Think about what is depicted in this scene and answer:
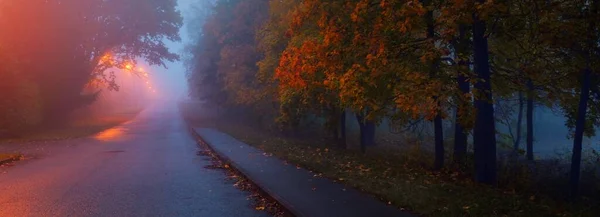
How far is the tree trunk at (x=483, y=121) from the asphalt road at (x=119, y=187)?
5.40 metres

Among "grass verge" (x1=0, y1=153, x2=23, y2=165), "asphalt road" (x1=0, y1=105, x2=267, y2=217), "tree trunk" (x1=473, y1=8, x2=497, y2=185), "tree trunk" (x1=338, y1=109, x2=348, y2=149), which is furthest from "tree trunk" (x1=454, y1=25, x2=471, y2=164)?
"grass verge" (x1=0, y1=153, x2=23, y2=165)

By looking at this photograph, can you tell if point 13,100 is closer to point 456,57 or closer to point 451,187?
point 456,57

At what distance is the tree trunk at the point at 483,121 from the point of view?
9633 millimetres

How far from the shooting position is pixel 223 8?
115 feet

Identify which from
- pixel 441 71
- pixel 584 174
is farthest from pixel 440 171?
pixel 584 174

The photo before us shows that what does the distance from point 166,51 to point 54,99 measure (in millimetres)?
11338

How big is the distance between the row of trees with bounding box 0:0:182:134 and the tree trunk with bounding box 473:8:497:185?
22814mm

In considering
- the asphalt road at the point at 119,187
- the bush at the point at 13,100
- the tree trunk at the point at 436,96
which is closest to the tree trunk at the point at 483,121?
the tree trunk at the point at 436,96

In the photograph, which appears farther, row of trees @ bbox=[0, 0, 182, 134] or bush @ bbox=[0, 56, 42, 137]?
row of trees @ bbox=[0, 0, 182, 134]

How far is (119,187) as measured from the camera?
9719 mm

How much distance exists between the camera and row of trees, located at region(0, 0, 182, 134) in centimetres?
2391

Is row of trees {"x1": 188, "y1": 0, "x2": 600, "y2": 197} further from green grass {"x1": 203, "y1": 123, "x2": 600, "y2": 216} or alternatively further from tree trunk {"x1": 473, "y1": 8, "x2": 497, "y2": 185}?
green grass {"x1": 203, "y1": 123, "x2": 600, "y2": 216}

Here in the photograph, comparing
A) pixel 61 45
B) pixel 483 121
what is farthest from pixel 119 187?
pixel 61 45

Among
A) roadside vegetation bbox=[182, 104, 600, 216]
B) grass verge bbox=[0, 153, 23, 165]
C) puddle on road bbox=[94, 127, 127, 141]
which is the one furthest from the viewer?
puddle on road bbox=[94, 127, 127, 141]
